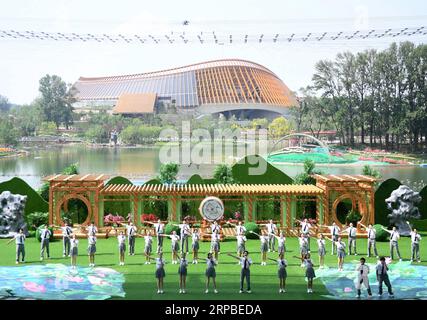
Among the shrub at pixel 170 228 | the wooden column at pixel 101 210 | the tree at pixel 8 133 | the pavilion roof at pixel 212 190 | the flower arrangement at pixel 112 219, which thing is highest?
the tree at pixel 8 133

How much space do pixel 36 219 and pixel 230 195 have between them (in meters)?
5.73

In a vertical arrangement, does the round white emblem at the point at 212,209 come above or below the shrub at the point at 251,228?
above

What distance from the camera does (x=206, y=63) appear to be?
84.5 ft

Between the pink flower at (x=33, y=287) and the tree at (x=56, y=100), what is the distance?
11889 millimetres

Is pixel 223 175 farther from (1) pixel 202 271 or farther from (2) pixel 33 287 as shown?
(2) pixel 33 287

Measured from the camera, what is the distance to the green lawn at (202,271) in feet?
36.5

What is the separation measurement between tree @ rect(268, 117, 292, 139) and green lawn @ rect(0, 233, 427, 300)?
1025 cm

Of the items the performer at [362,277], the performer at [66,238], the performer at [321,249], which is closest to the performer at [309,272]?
the performer at [362,277]

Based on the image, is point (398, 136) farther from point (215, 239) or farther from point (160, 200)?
point (215, 239)

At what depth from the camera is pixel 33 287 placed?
11320 mm

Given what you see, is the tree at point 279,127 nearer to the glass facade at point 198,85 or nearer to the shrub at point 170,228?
the glass facade at point 198,85

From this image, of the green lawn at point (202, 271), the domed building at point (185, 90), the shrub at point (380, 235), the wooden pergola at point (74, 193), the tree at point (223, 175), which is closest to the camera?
the green lawn at point (202, 271)

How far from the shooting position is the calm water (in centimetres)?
2377

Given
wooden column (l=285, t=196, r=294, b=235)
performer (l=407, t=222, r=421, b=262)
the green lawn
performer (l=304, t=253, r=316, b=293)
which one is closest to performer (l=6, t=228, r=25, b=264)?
the green lawn
